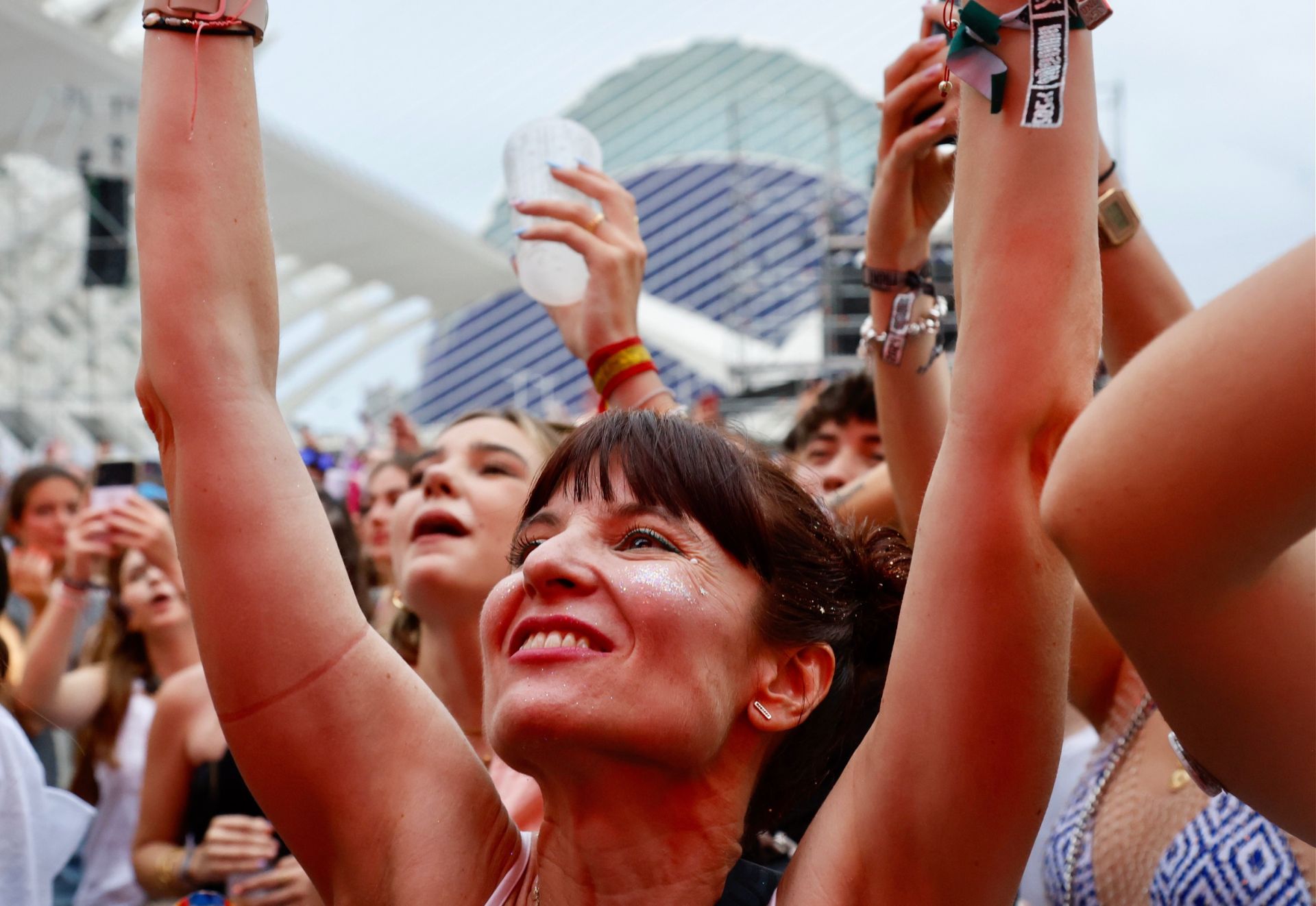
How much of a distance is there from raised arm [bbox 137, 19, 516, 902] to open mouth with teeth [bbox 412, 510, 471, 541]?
1.07 m

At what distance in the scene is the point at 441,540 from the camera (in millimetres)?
2529

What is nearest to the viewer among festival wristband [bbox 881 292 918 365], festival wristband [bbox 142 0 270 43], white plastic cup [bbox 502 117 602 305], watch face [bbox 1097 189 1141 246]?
festival wristband [bbox 142 0 270 43]

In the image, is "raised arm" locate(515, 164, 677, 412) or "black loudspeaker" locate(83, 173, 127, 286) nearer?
"raised arm" locate(515, 164, 677, 412)

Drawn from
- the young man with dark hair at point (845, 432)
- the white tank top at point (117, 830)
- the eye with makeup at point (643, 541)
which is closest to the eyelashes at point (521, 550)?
the eye with makeup at point (643, 541)

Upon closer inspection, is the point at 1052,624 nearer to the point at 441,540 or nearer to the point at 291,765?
the point at 291,765

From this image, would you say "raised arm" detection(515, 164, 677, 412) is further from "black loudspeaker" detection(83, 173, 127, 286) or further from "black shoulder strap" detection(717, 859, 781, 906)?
"black loudspeaker" detection(83, 173, 127, 286)

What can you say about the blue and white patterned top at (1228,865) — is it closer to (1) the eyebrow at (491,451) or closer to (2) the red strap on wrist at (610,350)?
(2) the red strap on wrist at (610,350)

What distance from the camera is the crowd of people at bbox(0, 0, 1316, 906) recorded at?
93 centimetres

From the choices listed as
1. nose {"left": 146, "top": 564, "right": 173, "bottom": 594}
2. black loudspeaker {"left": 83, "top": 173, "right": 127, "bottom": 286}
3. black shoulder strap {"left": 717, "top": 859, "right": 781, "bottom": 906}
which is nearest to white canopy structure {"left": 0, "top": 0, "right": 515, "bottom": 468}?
black loudspeaker {"left": 83, "top": 173, "right": 127, "bottom": 286}

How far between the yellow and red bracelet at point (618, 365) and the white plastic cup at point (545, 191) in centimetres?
24

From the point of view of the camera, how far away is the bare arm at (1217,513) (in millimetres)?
839

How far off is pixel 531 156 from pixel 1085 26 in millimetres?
1517

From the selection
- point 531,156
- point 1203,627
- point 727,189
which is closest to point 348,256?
point 727,189

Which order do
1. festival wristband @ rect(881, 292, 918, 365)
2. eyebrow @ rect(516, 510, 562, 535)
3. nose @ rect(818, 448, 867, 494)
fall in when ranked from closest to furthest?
eyebrow @ rect(516, 510, 562, 535)
festival wristband @ rect(881, 292, 918, 365)
nose @ rect(818, 448, 867, 494)
